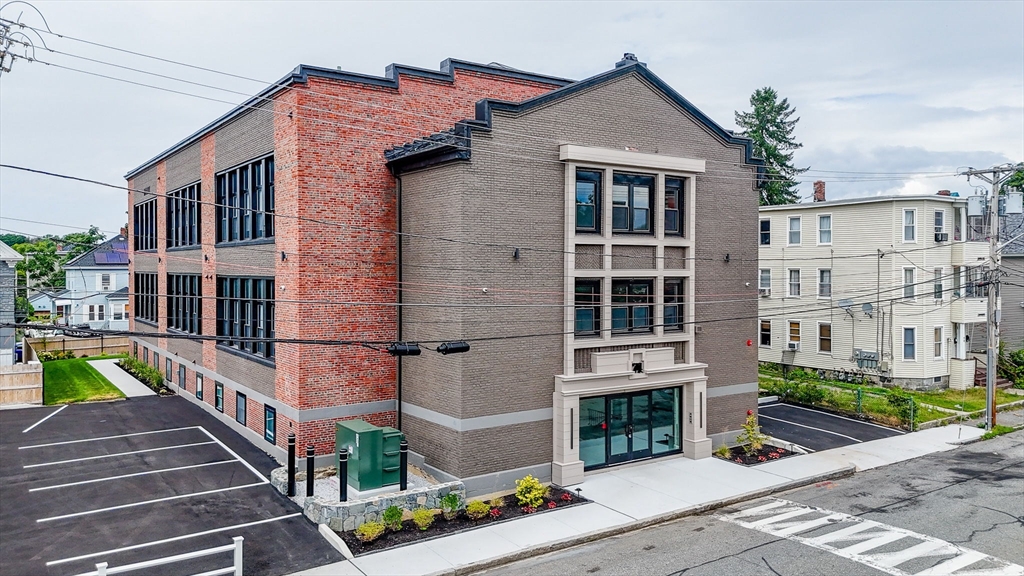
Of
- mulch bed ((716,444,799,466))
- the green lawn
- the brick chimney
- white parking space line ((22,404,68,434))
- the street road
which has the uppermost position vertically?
the brick chimney

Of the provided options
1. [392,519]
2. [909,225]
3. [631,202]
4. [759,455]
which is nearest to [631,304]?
[631,202]

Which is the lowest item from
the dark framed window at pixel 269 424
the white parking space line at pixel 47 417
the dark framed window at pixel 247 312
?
the white parking space line at pixel 47 417

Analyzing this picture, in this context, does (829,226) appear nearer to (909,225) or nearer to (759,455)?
(909,225)

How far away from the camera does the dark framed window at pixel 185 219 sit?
88.2 feet

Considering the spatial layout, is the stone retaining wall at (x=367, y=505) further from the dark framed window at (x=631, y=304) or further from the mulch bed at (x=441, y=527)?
the dark framed window at (x=631, y=304)

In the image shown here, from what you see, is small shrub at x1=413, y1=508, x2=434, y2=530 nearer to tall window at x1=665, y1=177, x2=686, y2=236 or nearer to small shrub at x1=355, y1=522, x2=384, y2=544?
small shrub at x1=355, y1=522, x2=384, y2=544

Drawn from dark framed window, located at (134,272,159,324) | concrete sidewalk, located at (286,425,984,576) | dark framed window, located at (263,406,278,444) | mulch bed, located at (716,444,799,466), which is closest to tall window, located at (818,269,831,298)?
concrete sidewalk, located at (286,425,984,576)

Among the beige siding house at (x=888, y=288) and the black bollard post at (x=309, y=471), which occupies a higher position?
the beige siding house at (x=888, y=288)

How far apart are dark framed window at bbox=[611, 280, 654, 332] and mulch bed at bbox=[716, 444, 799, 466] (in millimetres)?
4720

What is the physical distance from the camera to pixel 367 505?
594 inches

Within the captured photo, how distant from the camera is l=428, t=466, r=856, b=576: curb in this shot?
13352 mm

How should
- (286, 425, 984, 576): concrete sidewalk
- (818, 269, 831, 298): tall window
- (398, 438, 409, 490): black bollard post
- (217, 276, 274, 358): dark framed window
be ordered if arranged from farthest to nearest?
(818, 269, 831, 298): tall window → (217, 276, 274, 358): dark framed window → (398, 438, 409, 490): black bollard post → (286, 425, 984, 576): concrete sidewalk

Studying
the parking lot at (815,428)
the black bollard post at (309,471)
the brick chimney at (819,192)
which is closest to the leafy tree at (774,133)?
the brick chimney at (819,192)

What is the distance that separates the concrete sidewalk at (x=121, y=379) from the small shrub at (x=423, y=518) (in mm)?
19763
